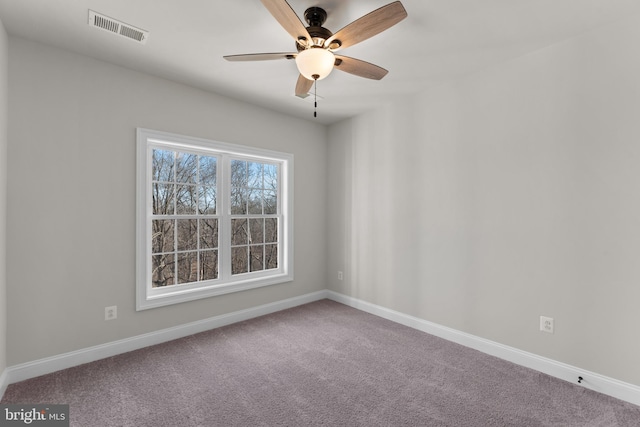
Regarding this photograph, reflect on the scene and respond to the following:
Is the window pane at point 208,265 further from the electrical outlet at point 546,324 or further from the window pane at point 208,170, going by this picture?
the electrical outlet at point 546,324

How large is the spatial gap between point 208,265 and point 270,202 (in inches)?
46.0

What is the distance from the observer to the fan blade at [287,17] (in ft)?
5.22

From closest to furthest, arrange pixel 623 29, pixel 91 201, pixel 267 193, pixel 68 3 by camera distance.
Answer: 1. pixel 68 3
2. pixel 623 29
3. pixel 91 201
4. pixel 267 193

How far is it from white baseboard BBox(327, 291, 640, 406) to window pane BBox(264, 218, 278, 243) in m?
1.66

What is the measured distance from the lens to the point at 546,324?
247cm

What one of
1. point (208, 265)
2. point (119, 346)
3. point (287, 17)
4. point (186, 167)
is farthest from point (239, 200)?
point (287, 17)

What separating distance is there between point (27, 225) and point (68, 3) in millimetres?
1666

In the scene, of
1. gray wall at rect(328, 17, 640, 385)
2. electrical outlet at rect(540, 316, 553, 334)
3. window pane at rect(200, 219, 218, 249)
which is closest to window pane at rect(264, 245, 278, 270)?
window pane at rect(200, 219, 218, 249)

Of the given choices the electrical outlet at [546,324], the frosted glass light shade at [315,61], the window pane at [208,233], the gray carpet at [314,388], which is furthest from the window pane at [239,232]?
the electrical outlet at [546,324]

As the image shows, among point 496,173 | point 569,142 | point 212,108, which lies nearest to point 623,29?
point 569,142

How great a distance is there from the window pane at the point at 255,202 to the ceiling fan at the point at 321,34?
2.01 meters

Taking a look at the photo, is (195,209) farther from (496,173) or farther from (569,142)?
(569,142)

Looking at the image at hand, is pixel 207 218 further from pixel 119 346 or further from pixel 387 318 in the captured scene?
pixel 387 318

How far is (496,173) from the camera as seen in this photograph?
2771mm
